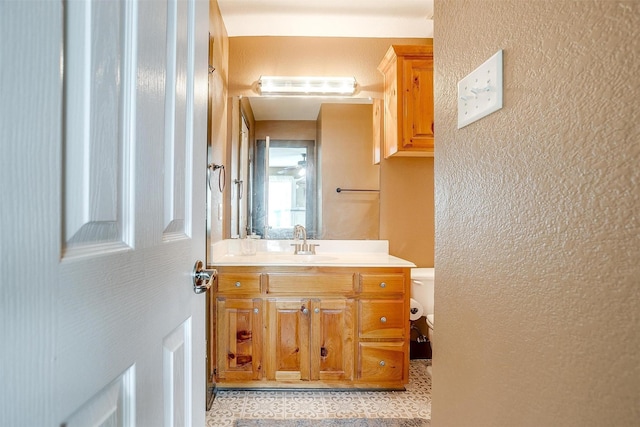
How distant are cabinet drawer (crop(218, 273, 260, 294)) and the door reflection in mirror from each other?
0.53 m

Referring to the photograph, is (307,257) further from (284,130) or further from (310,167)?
(284,130)

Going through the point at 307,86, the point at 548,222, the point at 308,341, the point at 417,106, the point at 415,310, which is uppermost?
the point at 307,86

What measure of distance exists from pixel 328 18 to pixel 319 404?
8.37ft

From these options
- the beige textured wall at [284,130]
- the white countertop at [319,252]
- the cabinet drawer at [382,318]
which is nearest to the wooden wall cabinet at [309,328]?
the cabinet drawer at [382,318]

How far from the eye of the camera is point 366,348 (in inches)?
80.9

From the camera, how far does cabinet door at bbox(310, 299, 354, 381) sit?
205cm

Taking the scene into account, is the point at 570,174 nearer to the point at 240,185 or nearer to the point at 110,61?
the point at 110,61

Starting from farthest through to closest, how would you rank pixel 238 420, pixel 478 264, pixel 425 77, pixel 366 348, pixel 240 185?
pixel 240 185, pixel 425 77, pixel 366 348, pixel 238 420, pixel 478 264

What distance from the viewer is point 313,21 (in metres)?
2.39

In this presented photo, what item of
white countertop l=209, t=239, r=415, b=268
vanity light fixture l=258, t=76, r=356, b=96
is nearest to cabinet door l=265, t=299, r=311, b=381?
white countertop l=209, t=239, r=415, b=268

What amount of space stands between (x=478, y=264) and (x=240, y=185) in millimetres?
2001

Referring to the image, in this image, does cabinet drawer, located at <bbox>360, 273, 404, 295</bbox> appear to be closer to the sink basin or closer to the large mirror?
the sink basin

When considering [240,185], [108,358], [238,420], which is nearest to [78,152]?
[108,358]

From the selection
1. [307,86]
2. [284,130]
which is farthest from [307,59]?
[284,130]
